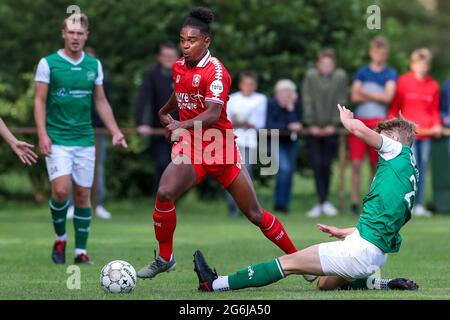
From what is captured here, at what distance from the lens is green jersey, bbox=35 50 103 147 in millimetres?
11414

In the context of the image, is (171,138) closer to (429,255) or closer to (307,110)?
(429,255)

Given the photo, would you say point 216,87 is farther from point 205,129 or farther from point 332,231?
point 332,231

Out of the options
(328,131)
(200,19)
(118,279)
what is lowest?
(118,279)

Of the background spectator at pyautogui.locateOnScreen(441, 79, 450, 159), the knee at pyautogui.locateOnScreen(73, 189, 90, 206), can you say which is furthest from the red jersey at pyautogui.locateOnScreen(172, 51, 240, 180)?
the background spectator at pyautogui.locateOnScreen(441, 79, 450, 159)

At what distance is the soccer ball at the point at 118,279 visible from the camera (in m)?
8.84

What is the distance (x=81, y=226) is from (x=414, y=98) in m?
8.45

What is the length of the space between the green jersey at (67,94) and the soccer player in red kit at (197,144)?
6.19ft

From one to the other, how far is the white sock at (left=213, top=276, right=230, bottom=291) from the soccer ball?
668mm

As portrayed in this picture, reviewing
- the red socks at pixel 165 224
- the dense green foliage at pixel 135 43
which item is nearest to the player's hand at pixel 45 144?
the red socks at pixel 165 224

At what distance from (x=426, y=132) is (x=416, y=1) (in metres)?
28.1

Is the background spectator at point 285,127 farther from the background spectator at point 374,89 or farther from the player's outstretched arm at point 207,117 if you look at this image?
the player's outstretched arm at point 207,117

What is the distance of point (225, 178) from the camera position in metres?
9.78

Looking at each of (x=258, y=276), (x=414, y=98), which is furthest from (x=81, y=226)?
(x=414, y=98)

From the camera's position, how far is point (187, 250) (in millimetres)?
13133
